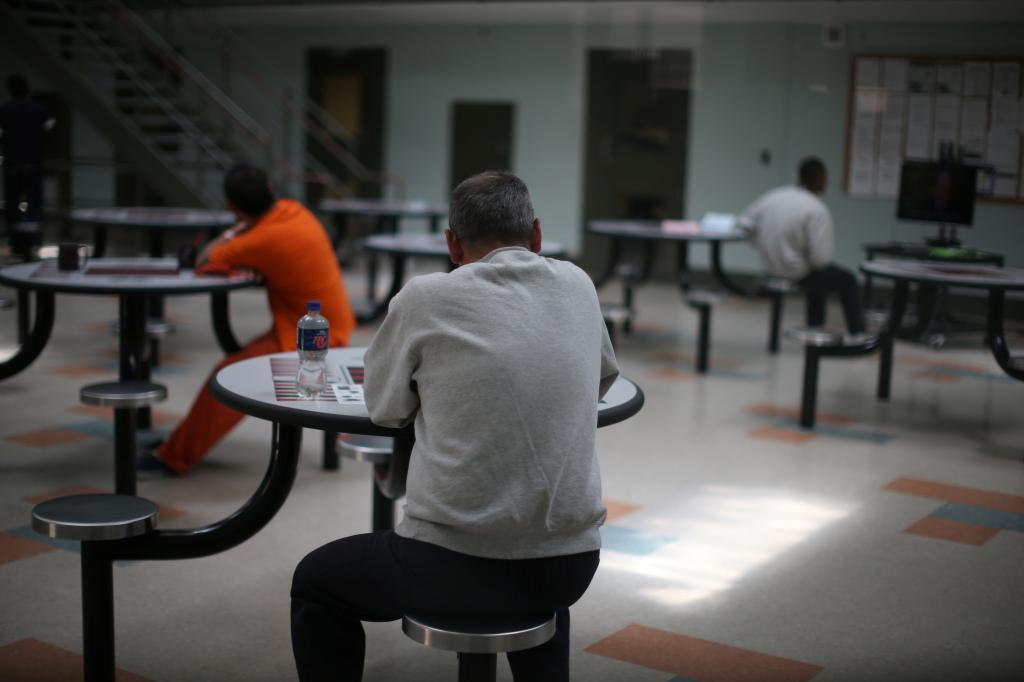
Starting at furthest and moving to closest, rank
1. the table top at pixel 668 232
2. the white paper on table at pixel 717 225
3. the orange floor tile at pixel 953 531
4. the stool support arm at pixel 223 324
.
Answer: the white paper on table at pixel 717 225
the table top at pixel 668 232
the stool support arm at pixel 223 324
the orange floor tile at pixel 953 531

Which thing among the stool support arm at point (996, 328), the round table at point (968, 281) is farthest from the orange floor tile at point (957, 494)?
the stool support arm at point (996, 328)

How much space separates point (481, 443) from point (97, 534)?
92cm

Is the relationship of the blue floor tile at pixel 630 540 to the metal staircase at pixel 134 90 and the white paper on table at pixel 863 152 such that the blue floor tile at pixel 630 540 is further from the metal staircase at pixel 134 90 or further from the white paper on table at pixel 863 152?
the metal staircase at pixel 134 90

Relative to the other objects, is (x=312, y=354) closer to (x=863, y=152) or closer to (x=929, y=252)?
(x=929, y=252)

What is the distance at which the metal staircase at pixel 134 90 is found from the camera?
11.5 meters

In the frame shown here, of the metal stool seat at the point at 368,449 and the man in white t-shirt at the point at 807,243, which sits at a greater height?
the man in white t-shirt at the point at 807,243

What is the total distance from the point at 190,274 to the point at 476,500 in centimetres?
285

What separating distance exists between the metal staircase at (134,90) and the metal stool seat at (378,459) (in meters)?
7.93

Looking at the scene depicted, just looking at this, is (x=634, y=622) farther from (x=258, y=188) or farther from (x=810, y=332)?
(x=810, y=332)

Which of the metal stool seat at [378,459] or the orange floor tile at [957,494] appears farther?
the orange floor tile at [957,494]

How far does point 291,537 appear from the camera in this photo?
3.87 meters

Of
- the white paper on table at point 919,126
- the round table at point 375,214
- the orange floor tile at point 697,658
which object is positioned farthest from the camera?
Answer: the round table at point 375,214

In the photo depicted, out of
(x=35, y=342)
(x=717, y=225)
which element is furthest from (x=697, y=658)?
(x=717, y=225)

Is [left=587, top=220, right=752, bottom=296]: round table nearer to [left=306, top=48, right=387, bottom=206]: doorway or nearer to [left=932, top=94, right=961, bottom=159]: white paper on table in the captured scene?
[left=932, top=94, right=961, bottom=159]: white paper on table
